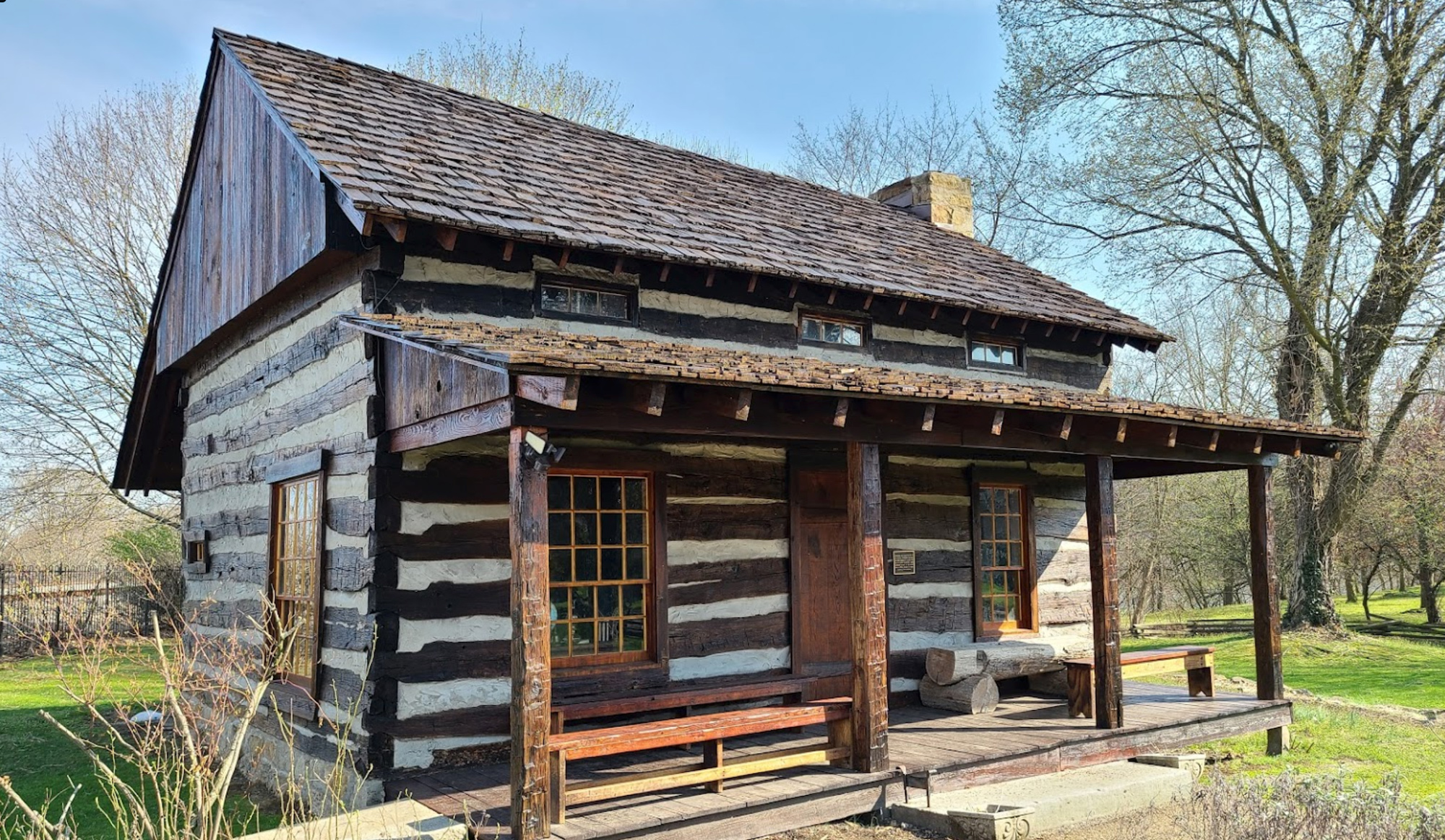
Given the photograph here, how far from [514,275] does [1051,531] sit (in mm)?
6858

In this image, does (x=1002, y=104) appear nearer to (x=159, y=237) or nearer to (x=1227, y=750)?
(x=1227, y=750)

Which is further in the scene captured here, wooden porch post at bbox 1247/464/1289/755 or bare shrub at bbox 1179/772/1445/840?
wooden porch post at bbox 1247/464/1289/755

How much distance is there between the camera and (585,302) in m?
8.80

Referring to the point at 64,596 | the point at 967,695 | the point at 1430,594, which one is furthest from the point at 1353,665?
the point at 64,596

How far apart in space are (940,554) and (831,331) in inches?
100

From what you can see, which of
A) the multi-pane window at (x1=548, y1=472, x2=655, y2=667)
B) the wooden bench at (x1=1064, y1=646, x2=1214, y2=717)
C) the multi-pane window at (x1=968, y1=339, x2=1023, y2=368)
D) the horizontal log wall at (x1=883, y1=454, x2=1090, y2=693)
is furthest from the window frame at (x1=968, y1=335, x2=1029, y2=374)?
the multi-pane window at (x1=548, y1=472, x2=655, y2=667)

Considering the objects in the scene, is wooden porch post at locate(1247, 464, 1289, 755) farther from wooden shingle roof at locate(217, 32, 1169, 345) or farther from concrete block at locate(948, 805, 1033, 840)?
concrete block at locate(948, 805, 1033, 840)

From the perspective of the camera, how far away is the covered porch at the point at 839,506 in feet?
19.2

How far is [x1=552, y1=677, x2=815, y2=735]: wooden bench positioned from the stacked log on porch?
183 centimetres

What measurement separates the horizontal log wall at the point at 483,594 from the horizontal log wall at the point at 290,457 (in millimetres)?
243

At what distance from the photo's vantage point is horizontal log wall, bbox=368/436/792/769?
7.50m

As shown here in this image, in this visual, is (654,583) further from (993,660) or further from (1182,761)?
(1182,761)

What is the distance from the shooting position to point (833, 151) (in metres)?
31.9

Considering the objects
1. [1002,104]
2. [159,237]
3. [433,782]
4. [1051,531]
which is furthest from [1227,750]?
[159,237]
